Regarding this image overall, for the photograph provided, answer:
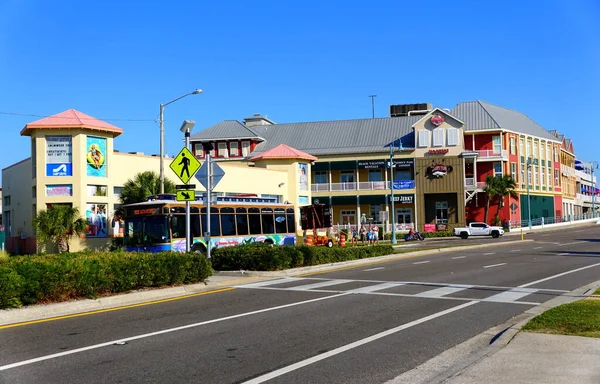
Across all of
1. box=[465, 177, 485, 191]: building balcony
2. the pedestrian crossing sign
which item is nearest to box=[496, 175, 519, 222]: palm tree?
box=[465, 177, 485, 191]: building balcony

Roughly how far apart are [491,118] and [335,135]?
17.8 metres

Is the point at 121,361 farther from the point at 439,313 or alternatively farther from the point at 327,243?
the point at 327,243

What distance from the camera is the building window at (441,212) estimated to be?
68.3m

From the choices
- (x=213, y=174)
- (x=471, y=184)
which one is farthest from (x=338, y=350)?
(x=471, y=184)

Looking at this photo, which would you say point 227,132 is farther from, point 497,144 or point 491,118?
point 497,144

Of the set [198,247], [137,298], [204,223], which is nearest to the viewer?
[137,298]

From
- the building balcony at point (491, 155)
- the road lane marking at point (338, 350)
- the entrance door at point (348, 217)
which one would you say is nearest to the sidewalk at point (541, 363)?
the road lane marking at point (338, 350)

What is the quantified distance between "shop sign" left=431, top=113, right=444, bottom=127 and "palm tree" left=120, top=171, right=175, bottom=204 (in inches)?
1495

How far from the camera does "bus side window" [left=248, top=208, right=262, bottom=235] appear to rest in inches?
1193

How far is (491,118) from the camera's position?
7156cm

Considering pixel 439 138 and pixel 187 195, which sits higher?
pixel 439 138

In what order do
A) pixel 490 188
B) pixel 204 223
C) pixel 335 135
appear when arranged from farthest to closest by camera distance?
pixel 335 135
pixel 490 188
pixel 204 223

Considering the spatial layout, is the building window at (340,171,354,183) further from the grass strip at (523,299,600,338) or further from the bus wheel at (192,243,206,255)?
the grass strip at (523,299,600,338)

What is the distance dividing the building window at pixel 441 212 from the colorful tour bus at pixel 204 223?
38.2 m
